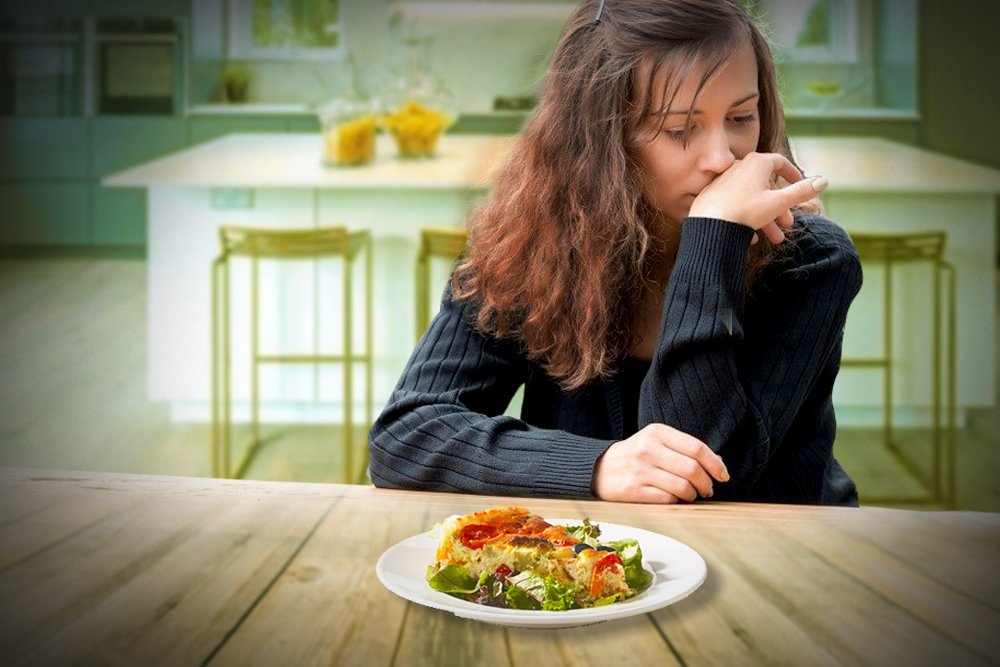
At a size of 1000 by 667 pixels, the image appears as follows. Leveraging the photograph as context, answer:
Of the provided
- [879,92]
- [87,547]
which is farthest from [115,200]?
[87,547]

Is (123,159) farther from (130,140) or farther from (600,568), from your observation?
(600,568)

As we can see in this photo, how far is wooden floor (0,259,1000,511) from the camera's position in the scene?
11.5 ft

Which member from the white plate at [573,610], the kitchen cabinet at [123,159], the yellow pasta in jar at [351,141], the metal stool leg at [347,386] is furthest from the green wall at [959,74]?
the white plate at [573,610]

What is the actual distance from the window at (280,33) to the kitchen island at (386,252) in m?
2.87

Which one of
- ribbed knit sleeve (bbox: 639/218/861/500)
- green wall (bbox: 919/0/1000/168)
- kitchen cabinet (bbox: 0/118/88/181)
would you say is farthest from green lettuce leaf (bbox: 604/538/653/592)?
kitchen cabinet (bbox: 0/118/88/181)

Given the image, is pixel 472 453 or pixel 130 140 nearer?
pixel 472 453

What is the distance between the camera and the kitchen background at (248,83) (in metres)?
6.01

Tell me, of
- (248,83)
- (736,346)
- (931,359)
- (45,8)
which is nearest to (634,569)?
(736,346)

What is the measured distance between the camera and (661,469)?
3.36 feet

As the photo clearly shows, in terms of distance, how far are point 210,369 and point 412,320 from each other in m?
0.69

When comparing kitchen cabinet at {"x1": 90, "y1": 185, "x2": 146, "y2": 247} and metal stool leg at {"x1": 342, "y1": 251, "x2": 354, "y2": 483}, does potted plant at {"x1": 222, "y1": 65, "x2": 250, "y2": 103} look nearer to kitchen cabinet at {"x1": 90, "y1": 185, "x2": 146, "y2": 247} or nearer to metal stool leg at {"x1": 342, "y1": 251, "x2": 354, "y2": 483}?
kitchen cabinet at {"x1": 90, "y1": 185, "x2": 146, "y2": 247}

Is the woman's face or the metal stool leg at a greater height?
the woman's face

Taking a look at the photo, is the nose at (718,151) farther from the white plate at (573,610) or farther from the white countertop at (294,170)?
the white countertop at (294,170)

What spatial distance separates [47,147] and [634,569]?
6.73 m
